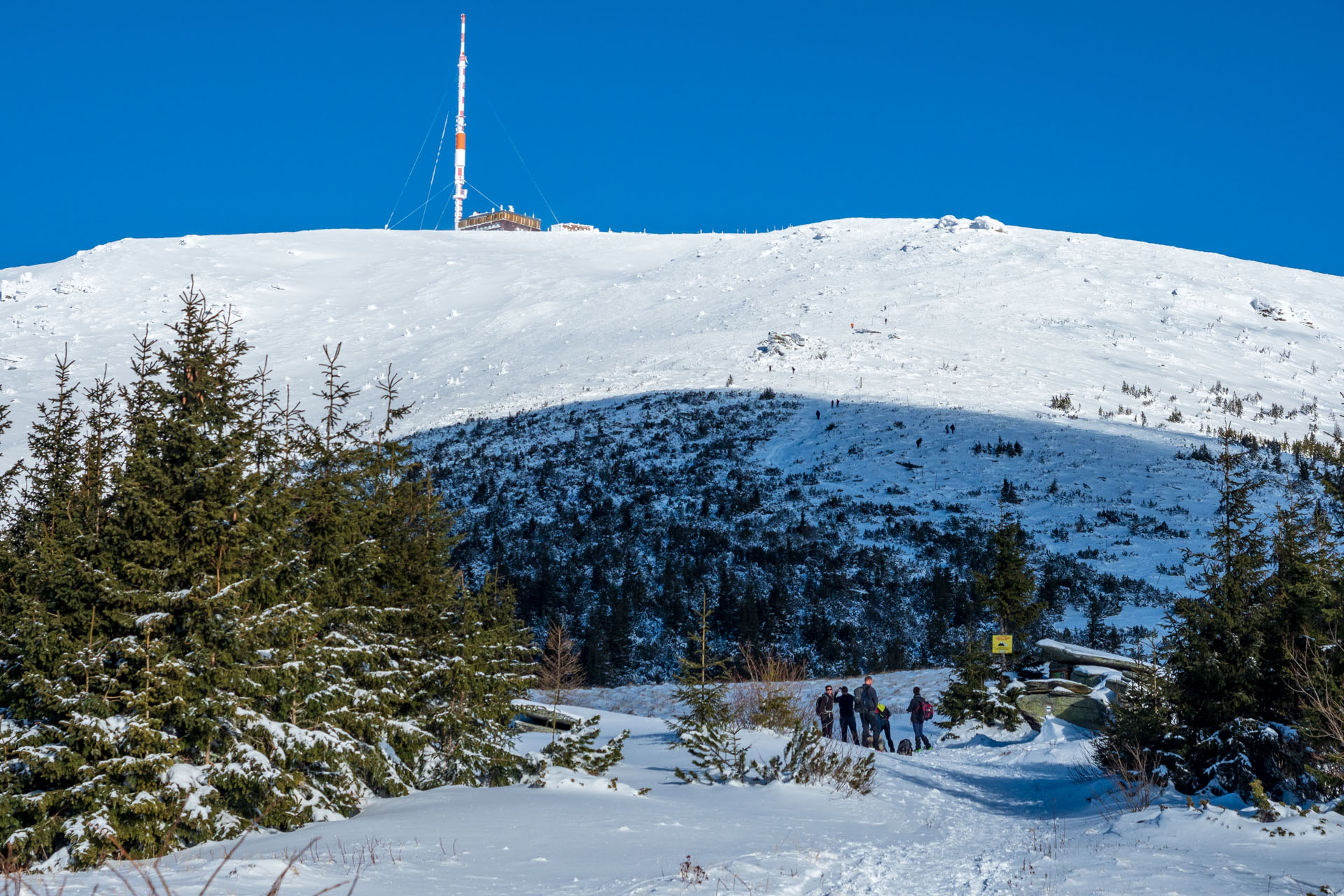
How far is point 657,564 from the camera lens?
4006cm

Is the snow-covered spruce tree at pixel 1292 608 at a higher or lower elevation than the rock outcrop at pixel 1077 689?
higher

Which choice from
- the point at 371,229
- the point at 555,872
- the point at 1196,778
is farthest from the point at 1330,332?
the point at 371,229

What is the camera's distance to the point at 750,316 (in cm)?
7494

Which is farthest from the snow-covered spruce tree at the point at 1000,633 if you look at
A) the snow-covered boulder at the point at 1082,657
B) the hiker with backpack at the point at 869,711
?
the hiker with backpack at the point at 869,711

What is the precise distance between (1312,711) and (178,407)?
11660mm

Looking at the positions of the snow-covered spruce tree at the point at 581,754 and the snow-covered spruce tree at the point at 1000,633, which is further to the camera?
the snow-covered spruce tree at the point at 1000,633

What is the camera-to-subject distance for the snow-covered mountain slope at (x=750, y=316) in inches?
2406

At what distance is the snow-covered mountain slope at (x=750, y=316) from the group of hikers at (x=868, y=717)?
3698 cm

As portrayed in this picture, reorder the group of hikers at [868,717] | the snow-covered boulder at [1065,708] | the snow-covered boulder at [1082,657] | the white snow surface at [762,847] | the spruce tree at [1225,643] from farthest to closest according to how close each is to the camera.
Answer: the snow-covered boulder at [1082,657]
the snow-covered boulder at [1065,708]
the group of hikers at [868,717]
the spruce tree at [1225,643]
the white snow surface at [762,847]

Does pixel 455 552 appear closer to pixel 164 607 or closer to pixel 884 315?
pixel 164 607

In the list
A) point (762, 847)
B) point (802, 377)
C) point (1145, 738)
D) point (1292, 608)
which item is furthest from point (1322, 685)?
point (802, 377)

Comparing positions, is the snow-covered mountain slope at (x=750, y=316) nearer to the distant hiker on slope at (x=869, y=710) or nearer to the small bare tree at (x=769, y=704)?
the small bare tree at (x=769, y=704)

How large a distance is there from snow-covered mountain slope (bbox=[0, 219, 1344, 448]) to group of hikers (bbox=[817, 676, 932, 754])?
37.0m

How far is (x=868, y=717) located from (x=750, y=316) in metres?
59.4
